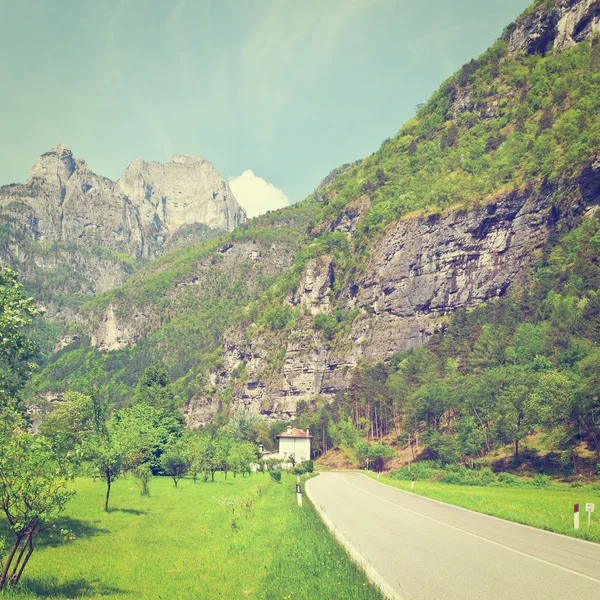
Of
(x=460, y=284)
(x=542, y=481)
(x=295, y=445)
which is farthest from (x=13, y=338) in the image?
(x=460, y=284)

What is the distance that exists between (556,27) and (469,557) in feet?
604

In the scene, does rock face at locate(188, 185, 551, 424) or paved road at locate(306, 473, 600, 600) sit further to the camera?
rock face at locate(188, 185, 551, 424)

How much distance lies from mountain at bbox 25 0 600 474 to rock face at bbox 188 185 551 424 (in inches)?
16.5

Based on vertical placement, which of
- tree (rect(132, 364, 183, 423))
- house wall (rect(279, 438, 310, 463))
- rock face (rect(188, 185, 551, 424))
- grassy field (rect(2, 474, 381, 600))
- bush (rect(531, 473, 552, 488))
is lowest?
house wall (rect(279, 438, 310, 463))

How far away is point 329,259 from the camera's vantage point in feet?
542

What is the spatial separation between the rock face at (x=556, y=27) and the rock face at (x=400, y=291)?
65.4 m

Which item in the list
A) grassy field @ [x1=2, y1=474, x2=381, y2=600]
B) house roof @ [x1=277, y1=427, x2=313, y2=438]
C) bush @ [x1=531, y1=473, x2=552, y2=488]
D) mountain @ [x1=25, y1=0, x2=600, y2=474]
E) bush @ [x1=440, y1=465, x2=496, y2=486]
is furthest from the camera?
house roof @ [x1=277, y1=427, x2=313, y2=438]

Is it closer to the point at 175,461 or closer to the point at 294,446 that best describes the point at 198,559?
the point at 175,461

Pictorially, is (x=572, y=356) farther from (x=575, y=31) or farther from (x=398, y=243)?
(x=575, y=31)

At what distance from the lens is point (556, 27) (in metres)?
149

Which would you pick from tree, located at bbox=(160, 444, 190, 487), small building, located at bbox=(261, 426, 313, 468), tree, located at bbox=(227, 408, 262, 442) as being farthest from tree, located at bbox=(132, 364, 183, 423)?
tree, located at bbox=(227, 408, 262, 442)

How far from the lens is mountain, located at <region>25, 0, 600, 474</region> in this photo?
2881 inches

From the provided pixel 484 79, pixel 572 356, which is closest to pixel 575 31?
pixel 484 79

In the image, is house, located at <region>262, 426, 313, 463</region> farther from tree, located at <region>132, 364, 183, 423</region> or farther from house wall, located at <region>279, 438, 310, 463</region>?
tree, located at <region>132, 364, 183, 423</region>
